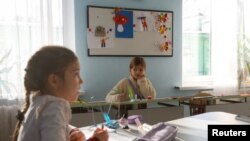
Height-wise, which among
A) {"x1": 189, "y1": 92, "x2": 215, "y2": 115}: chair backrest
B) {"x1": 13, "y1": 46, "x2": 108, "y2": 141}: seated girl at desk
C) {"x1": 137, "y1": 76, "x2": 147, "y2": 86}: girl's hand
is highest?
{"x1": 13, "y1": 46, "x2": 108, "y2": 141}: seated girl at desk

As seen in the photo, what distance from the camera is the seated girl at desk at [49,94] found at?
0.97 metres

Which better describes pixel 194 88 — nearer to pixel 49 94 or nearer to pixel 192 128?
pixel 192 128

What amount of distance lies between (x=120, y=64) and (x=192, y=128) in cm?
205

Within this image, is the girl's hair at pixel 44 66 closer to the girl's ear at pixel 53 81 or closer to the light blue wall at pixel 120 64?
the girl's ear at pixel 53 81

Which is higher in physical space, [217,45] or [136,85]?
[217,45]

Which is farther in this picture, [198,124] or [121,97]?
[121,97]

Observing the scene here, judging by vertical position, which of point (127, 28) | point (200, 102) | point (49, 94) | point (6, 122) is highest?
point (127, 28)

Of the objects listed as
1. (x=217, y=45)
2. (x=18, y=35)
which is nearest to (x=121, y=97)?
(x=18, y=35)

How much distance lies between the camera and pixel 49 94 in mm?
1066

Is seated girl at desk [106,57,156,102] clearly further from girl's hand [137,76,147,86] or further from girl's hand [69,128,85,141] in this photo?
girl's hand [69,128,85,141]

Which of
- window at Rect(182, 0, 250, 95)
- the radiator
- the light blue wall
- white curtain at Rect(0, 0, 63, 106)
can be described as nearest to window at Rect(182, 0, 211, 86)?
window at Rect(182, 0, 250, 95)

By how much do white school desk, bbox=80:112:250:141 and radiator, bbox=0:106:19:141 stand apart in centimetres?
147

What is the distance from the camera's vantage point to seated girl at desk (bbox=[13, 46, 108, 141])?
3.17ft

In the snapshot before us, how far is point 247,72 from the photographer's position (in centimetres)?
429
